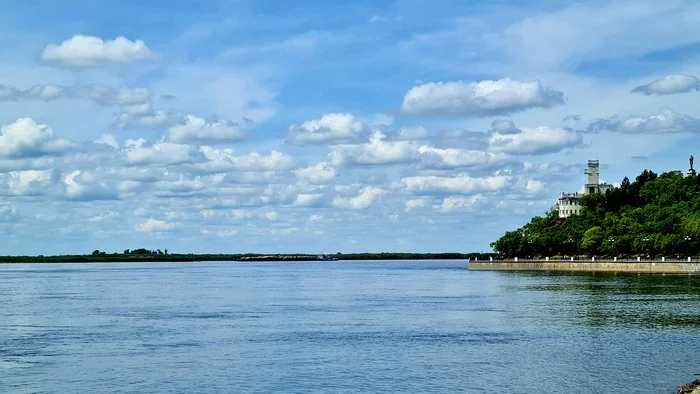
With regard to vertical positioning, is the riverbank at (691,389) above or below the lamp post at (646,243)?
below

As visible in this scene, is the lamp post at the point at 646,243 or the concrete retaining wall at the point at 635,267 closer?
the concrete retaining wall at the point at 635,267

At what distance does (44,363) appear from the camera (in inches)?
2032

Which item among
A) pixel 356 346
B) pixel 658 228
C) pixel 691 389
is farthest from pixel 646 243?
pixel 691 389

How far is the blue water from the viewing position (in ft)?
150

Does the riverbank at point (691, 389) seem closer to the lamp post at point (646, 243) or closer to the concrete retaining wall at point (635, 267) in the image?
the concrete retaining wall at point (635, 267)

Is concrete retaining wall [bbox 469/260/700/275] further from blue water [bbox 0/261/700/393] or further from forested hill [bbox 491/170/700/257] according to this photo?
blue water [bbox 0/261/700/393]

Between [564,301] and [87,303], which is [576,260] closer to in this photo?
[564,301]

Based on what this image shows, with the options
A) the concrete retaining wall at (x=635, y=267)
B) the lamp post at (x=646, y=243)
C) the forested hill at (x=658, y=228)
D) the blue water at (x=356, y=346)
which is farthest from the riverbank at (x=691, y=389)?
the lamp post at (x=646, y=243)

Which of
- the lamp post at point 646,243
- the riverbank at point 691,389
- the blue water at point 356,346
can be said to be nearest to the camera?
the riverbank at point 691,389

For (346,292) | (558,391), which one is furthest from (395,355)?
(346,292)

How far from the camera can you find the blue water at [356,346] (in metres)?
45.8

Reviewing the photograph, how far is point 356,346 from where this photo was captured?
2329 inches

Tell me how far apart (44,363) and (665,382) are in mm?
32489

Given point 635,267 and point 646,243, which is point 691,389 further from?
point 646,243
